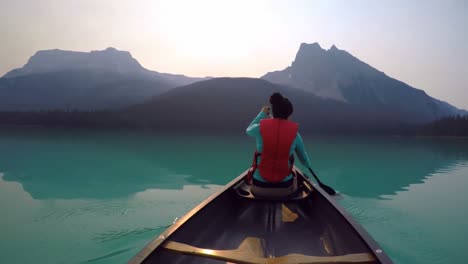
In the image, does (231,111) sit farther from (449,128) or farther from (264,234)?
(264,234)

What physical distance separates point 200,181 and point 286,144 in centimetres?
863

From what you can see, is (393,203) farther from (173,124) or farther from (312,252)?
(173,124)

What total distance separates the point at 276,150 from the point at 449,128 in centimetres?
9385

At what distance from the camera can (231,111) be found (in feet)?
363

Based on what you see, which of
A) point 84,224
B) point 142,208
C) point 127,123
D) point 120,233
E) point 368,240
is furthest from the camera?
point 127,123

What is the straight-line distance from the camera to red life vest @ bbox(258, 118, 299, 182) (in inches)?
156

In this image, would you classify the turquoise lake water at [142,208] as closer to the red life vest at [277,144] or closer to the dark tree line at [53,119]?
the red life vest at [277,144]

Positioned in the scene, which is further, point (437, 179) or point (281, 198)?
point (437, 179)

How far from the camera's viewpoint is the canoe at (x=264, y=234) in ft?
8.06

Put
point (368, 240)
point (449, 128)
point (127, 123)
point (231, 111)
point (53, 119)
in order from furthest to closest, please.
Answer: point (231, 111) < point (127, 123) < point (53, 119) < point (449, 128) < point (368, 240)

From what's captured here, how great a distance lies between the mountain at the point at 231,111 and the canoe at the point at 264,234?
91202 millimetres

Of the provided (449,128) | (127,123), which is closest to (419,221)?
(449,128)

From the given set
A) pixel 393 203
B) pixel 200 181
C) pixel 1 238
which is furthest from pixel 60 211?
pixel 393 203

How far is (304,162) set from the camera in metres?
4.63
